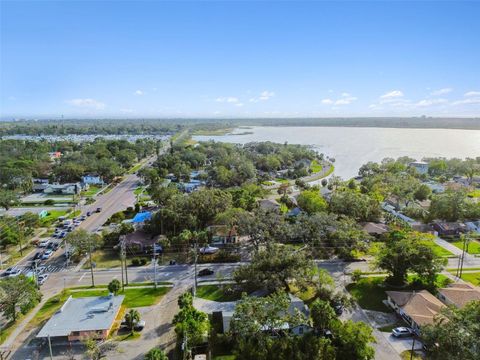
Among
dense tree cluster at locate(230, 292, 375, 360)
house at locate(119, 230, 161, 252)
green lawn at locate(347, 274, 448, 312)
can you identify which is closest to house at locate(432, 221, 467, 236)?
green lawn at locate(347, 274, 448, 312)

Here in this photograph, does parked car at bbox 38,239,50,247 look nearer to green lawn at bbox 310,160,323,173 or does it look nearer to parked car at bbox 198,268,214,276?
parked car at bbox 198,268,214,276

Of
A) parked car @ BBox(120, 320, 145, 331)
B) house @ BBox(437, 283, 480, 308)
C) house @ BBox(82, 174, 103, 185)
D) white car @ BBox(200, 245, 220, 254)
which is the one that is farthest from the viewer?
house @ BBox(82, 174, 103, 185)

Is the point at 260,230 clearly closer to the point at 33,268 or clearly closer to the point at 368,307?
the point at 368,307

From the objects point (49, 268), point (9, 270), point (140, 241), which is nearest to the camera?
point (9, 270)

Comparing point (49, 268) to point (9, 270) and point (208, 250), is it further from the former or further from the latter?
point (208, 250)

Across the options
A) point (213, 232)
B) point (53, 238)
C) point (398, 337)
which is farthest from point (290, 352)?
point (53, 238)

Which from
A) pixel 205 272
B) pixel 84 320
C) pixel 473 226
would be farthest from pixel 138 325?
pixel 473 226

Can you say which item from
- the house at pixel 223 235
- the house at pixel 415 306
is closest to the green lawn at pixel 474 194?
the house at pixel 415 306

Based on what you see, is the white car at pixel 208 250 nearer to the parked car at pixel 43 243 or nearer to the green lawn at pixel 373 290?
the green lawn at pixel 373 290
